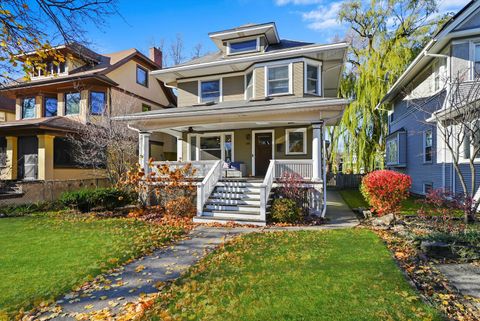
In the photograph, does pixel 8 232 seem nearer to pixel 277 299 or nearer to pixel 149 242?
pixel 149 242

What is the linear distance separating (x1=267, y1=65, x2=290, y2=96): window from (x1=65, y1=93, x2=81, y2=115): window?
42.7 feet

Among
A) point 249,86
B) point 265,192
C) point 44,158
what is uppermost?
point 249,86

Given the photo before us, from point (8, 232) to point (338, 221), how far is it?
33.6ft

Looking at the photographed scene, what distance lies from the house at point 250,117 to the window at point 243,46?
0.05 meters

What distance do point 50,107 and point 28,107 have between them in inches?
79.8

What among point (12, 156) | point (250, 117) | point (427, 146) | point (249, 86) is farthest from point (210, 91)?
point (12, 156)

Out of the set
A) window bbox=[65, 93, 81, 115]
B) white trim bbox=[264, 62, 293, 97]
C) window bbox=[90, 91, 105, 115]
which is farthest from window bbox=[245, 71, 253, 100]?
window bbox=[65, 93, 81, 115]

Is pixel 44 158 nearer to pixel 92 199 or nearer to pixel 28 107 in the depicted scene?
pixel 28 107

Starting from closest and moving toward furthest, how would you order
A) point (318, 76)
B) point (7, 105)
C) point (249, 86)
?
point (318, 76)
point (249, 86)
point (7, 105)

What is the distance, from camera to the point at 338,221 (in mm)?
9469

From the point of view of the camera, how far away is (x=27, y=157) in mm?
16625

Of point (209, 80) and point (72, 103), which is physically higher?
point (209, 80)

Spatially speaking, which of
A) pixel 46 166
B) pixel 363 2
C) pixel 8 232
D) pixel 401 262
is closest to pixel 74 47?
pixel 8 232

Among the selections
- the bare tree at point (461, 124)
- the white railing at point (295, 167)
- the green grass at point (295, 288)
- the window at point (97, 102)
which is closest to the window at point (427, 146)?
the bare tree at point (461, 124)
